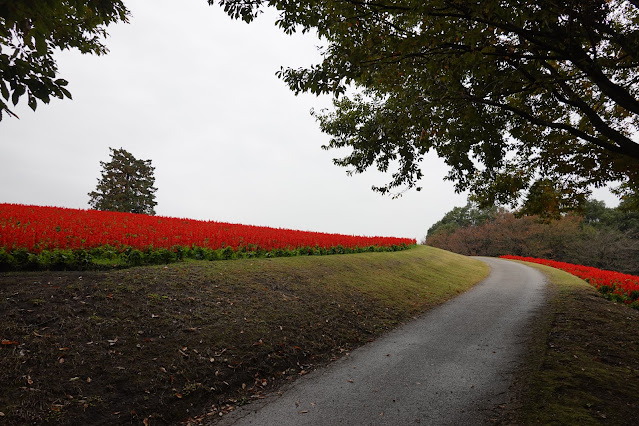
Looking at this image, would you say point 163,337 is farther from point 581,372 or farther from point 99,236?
point 581,372

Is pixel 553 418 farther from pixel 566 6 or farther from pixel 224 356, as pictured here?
pixel 566 6

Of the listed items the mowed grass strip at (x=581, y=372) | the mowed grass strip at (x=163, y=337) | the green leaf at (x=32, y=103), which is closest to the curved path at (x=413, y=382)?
the mowed grass strip at (x=581, y=372)

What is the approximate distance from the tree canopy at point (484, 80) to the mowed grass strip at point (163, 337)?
4.71 meters

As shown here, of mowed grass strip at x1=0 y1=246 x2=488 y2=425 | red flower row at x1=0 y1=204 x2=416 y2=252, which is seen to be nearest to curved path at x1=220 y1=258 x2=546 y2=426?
mowed grass strip at x1=0 y1=246 x2=488 y2=425

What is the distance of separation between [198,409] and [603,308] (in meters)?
12.2

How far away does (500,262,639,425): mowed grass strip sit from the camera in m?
3.95

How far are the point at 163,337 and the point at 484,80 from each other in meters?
8.10

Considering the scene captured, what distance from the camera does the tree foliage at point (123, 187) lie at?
3005cm

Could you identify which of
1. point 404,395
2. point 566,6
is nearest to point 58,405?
point 404,395

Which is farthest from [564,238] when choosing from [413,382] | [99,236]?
[99,236]

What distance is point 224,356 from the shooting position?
17.6ft

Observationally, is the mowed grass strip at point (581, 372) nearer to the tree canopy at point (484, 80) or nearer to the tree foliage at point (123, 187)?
the tree canopy at point (484, 80)

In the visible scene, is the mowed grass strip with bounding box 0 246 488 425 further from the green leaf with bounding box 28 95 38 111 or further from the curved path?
the green leaf with bounding box 28 95 38 111

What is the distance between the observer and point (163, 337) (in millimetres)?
5363
